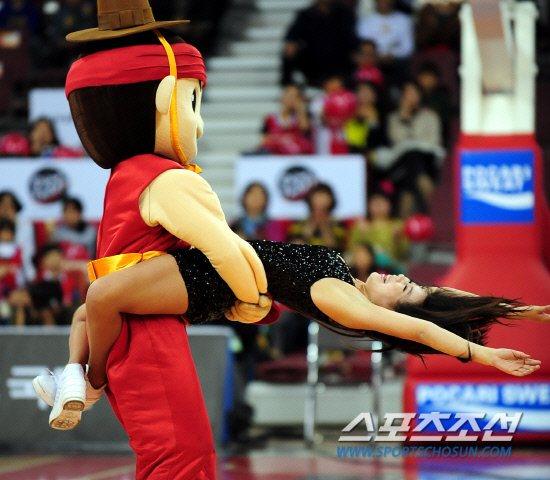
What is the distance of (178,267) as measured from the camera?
2.51 m

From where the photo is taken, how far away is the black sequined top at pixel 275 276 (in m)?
2.53

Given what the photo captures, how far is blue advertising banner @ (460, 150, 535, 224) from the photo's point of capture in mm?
5352

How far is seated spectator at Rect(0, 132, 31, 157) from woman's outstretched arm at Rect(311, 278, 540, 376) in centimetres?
607

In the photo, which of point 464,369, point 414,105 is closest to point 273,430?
point 464,369

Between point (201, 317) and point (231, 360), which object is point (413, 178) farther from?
point (201, 317)

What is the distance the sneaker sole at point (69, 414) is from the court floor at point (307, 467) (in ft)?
7.55

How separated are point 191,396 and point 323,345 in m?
3.56

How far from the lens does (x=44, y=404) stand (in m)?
5.57

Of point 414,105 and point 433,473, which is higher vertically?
point 414,105

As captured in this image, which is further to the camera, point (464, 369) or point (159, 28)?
point (464, 369)

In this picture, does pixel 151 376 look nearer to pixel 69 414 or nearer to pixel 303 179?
pixel 69 414

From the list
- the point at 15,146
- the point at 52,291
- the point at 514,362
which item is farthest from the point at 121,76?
the point at 15,146

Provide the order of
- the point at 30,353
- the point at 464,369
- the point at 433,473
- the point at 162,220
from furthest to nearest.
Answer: the point at 30,353 < the point at 464,369 < the point at 433,473 < the point at 162,220

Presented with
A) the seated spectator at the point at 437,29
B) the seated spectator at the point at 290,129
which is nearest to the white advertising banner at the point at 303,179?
the seated spectator at the point at 290,129
